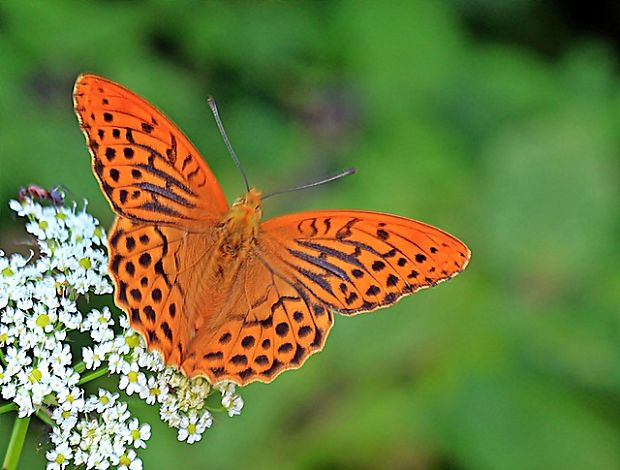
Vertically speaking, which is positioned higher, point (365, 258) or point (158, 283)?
point (365, 258)

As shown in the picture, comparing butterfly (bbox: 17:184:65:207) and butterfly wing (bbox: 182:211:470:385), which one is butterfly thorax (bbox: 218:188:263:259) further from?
butterfly (bbox: 17:184:65:207)

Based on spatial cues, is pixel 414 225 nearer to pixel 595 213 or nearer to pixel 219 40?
pixel 595 213

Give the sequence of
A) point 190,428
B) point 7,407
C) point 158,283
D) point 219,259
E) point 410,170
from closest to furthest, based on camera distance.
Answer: point 7,407
point 158,283
point 190,428
point 219,259
point 410,170

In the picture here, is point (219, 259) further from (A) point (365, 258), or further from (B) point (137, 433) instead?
(B) point (137, 433)

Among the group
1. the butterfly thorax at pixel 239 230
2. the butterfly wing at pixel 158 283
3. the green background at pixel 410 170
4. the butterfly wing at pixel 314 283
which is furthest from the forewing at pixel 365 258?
the green background at pixel 410 170

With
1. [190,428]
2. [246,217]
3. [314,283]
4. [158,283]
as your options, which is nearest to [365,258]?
[314,283]

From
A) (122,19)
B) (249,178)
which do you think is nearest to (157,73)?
(122,19)

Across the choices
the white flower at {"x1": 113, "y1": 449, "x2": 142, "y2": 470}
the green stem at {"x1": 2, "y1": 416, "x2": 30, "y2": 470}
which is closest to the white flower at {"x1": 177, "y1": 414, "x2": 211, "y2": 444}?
the white flower at {"x1": 113, "y1": 449, "x2": 142, "y2": 470}
